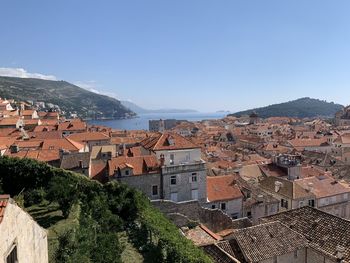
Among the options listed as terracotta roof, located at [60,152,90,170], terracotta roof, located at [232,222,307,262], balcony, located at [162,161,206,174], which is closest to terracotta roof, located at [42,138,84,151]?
terracotta roof, located at [60,152,90,170]

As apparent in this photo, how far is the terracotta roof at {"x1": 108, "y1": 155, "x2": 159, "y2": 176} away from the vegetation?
3550 mm

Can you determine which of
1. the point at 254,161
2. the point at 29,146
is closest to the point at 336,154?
the point at 254,161

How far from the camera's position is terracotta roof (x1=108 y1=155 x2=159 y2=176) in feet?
105

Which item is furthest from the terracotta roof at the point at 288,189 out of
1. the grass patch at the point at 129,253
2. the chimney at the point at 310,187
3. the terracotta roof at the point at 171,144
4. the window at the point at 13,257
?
the window at the point at 13,257

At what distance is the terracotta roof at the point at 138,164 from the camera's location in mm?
32125

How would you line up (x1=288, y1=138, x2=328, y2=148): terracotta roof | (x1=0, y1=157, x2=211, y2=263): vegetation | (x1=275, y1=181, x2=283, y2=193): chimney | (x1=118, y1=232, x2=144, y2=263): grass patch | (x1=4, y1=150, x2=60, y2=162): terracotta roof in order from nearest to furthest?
(x1=0, y1=157, x2=211, y2=263): vegetation
(x1=118, y1=232, x2=144, y2=263): grass patch
(x1=4, y1=150, x2=60, y2=162): terracotta roof
(x1=275, y1=181, x2=283, y2=193): chimney
(x1=288, y1=138, x2=328, y2=148): terracotta roof

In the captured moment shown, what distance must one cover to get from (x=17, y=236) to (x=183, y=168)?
86.2ft

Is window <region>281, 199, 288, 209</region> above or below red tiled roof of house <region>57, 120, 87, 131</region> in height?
below

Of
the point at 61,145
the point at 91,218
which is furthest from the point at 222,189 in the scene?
the point at 61,145

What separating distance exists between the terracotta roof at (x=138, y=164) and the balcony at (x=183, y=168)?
103 cm

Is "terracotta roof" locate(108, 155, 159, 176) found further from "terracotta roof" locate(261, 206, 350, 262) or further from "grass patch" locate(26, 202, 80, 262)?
"terracotta roof" locate(261, 206, 350, 262)

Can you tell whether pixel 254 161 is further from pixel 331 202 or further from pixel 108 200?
pixel 108 200


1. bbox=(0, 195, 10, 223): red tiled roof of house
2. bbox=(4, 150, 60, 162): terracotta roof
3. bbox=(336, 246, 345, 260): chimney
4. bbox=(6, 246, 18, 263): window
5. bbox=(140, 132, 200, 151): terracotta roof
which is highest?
bbox=(0, 195, 10, 223): red tiled roof of house

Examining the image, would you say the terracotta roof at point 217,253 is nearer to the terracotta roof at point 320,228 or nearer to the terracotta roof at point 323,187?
the terracotta roof at point 320,228
